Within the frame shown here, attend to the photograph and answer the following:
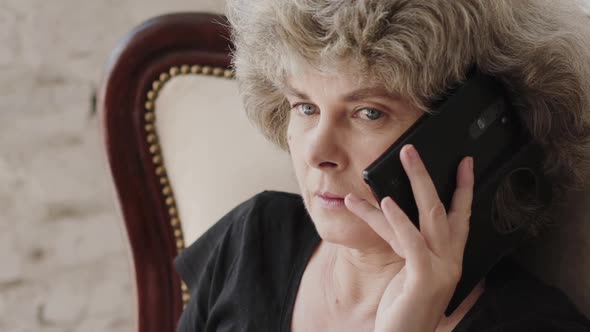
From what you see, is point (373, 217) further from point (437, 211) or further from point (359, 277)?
point (359, 277)

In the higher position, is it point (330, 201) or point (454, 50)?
point (454, 50)

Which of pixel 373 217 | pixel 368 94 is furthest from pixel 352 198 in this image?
pixel 368 94

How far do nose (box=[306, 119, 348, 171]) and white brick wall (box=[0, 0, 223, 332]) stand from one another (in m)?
1.15

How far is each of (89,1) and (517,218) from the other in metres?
1.37

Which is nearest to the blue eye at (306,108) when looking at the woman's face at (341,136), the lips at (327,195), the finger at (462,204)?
the woman's face at (341,136)

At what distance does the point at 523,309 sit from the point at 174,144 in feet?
2.42

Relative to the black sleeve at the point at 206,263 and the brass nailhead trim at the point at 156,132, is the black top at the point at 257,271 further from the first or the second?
the brass nailhead trim at the point at 156,132

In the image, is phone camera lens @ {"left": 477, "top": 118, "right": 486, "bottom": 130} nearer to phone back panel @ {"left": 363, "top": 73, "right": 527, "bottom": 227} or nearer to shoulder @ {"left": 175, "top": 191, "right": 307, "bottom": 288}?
phone back panel @ {"left": 363, "top": 73, "right": 527, "bottom": 227}

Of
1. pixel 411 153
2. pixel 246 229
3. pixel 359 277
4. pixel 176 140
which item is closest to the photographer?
pixel 411 153

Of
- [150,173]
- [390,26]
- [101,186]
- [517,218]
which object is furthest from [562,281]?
[101,186]

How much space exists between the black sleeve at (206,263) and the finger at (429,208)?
470mm

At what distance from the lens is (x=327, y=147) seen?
107 cm

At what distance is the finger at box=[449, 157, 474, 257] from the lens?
1046 millimetres

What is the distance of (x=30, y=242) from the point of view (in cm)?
229
